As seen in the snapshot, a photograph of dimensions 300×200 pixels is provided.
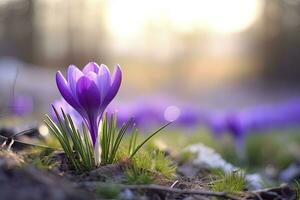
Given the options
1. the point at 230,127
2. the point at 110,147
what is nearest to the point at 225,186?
the point at 110,147

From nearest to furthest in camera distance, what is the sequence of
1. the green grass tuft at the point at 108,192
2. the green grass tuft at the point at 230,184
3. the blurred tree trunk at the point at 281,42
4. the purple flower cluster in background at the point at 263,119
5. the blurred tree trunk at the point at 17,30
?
the green grass tuft at the point at 108,192, the green grass tuft at the point at 230,184, the purple flower cluster in background at the point at 263,119, the blurred tree trunk at the point at 281,42, the blurred tree trunk at the point at 17,30

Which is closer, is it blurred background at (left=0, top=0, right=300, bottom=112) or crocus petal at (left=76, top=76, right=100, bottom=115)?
crocus petal at (left=76, top=76, right=100, bottom=115)

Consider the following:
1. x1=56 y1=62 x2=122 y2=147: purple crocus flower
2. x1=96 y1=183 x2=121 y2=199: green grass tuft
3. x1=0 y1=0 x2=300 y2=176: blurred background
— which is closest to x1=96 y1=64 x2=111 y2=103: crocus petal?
x1=56 y1=62 x2=122 y2=147: purple crocus flower

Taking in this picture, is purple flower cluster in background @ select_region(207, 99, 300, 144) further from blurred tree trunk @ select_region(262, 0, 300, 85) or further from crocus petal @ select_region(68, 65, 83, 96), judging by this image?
blurred tree trunk @ select_region(262, 0, 300, 85)

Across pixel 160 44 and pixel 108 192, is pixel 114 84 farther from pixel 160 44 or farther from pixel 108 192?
pixel 160 44

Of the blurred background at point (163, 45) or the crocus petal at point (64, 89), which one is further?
the blurred background at point (163, 45)

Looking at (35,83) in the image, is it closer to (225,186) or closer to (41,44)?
(41,44)

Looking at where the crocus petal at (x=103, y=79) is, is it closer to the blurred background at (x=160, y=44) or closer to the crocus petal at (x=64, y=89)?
the crocus petal at (x=64, y=89)

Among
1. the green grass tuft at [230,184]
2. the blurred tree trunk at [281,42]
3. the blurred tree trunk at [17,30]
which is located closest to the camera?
the green grass tuft at [230,184]

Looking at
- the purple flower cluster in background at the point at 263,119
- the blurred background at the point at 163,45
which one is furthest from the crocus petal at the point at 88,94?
the blurred background at the point at 163,45
